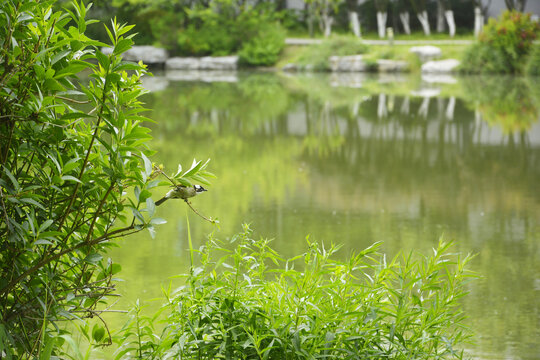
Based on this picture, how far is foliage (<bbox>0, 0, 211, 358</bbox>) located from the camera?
1.83m

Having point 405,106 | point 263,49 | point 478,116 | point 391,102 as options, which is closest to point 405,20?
point 263,49

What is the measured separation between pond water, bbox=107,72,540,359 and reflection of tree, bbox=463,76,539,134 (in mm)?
48

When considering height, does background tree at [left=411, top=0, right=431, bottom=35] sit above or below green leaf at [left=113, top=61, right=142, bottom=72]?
below

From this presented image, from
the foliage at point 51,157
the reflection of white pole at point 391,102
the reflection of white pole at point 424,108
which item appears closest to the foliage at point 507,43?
the reflection of white pole at point 391,102

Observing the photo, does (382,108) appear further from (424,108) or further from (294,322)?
(294,322)

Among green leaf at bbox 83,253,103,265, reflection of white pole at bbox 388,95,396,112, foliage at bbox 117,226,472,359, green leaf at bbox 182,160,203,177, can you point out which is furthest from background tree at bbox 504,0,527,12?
green leaf at bbox 83,253,103,265

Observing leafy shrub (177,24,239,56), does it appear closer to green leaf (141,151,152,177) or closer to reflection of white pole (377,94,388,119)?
reflection of white pole (377,94,388,119)

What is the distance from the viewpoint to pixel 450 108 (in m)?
15.1

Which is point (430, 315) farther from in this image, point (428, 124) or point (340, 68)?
point (340, 68)

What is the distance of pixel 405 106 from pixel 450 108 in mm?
961

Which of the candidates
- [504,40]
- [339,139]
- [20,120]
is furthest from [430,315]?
[504,40]

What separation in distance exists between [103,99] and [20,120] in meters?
0.22

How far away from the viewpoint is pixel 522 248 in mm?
5457

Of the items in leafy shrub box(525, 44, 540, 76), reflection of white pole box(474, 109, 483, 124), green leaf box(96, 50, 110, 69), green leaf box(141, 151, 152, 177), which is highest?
green leaf box(96, 50, 110, 69)
